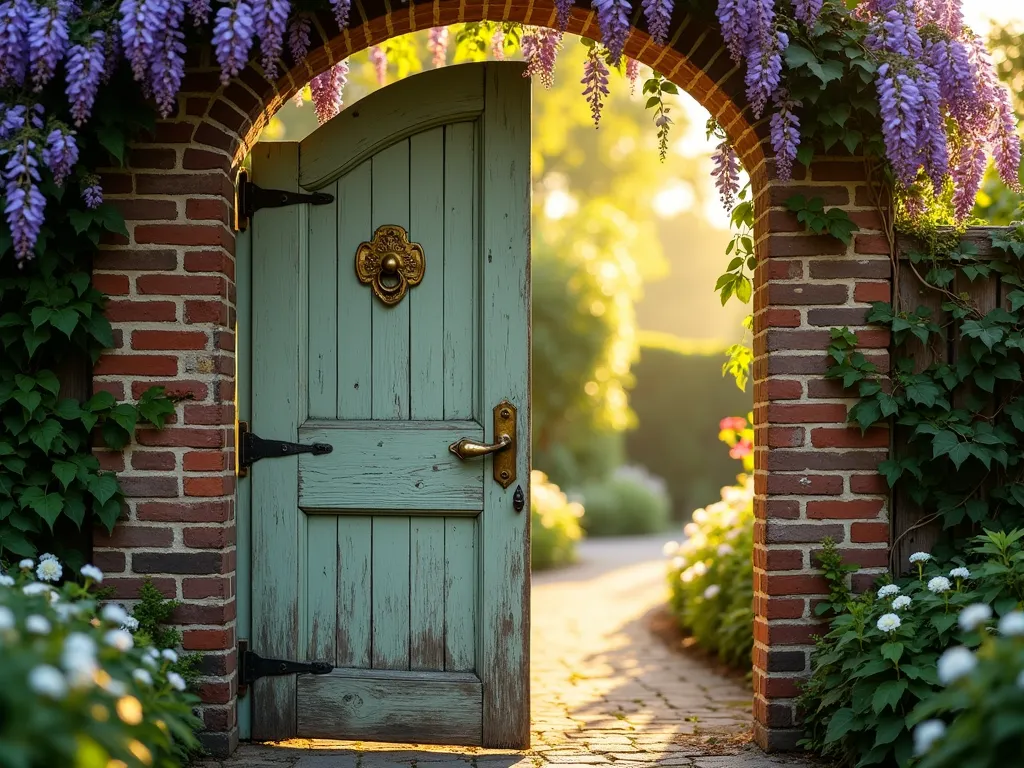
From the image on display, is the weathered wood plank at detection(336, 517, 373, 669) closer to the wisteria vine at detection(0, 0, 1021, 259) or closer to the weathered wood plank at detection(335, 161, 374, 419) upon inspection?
the weathered wood plank at detection(335, 161, 374, 419)

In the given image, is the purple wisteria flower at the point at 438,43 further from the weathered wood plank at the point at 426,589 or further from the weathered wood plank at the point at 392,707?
the weathered wood plank at the point at 392,707

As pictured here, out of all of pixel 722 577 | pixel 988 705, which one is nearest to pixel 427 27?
pixel 988 705

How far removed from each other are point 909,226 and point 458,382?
1659 mm

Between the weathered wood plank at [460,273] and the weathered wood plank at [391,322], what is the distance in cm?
15

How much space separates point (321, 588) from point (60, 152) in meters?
1.66

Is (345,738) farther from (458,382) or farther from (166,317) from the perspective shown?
(166,317)

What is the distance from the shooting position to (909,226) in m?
3.55

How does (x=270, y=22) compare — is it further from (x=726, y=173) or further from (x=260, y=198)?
(x=726, y=173)

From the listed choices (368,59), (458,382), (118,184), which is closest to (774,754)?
(458,382)

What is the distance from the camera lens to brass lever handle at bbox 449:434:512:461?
3.51m

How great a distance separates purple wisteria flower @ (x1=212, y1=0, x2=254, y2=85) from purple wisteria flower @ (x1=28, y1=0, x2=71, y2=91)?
0.46 m

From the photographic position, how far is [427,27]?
3.67 meters

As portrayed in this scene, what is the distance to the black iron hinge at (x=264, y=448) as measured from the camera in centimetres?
358

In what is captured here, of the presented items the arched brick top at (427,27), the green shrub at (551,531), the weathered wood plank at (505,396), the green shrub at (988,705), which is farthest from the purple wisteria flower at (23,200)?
the green shrub at (551,531)
